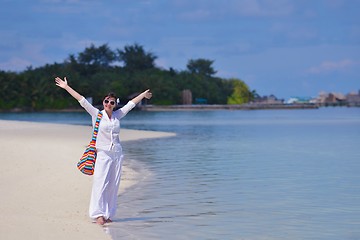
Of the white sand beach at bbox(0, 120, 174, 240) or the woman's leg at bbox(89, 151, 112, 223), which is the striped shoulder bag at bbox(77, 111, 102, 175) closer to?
the woman's leg at bbox(89, 151, 112, 223)

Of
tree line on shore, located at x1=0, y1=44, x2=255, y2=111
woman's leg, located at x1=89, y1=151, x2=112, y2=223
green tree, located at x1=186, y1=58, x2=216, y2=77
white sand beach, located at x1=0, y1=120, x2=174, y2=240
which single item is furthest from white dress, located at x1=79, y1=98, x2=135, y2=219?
green tree, located at x1=186, y1=58, x2=216, y2=77

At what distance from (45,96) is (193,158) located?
99.1 metres

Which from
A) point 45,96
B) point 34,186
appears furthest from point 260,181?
point 45,96

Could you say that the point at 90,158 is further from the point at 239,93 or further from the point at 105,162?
the point at 239,93

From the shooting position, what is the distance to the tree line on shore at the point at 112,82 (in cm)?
11900

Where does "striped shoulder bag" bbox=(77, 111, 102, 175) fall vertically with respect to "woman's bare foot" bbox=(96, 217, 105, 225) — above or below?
above

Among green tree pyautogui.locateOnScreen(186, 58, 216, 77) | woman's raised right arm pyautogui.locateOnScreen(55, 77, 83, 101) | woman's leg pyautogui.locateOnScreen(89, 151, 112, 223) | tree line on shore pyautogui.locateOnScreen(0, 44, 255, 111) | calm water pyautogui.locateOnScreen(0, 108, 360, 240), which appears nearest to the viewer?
woman's leg pyautogui.locateOnScreen(89, 151, 112, 223)

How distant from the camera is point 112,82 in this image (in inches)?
5153

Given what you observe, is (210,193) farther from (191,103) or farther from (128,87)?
(191,103)

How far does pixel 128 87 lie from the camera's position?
13250cm

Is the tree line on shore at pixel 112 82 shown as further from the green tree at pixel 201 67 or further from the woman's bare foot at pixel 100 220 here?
the woman's bare foot at pixel 100 220

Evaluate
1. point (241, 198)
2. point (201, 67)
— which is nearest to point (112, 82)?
point (201, 67)

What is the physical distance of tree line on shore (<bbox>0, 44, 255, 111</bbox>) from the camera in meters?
119

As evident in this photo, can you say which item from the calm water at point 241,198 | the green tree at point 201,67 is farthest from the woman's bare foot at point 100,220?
the green tree at point 201,67
